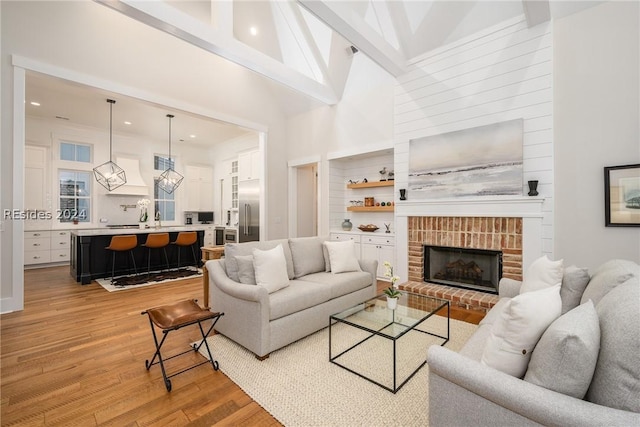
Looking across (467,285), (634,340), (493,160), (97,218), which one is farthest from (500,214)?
(97,218)

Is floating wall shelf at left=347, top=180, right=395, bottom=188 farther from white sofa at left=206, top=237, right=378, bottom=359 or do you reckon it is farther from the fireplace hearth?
white sofa at left=206, top=237, right=378, bottom=359

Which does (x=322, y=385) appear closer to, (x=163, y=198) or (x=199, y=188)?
(x=163, y=198)

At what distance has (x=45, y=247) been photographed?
6527 mm

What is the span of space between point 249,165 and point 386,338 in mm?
6188

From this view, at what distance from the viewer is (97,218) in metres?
7.57

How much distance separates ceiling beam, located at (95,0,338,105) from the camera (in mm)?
3229

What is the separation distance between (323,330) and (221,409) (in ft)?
4.41

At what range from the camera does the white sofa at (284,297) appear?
97.8 inches

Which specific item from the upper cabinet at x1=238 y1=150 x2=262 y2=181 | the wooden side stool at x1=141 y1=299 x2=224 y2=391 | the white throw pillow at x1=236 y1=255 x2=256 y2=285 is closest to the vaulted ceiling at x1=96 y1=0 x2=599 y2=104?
the upper cabinet at x1=238 y1=150 x2=262 y2=181

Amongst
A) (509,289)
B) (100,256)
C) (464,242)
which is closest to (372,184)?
(464,242)

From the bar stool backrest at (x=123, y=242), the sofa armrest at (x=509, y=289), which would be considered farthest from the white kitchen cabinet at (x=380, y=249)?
the bar stool backrest at (x=123, y=242)

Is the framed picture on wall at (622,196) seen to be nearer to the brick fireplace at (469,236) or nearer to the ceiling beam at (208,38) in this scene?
the brick fireplace at (469,236)

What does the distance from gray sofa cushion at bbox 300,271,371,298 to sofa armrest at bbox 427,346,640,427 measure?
5.97 ft

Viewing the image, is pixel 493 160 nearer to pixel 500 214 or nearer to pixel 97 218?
pixel 500 214
